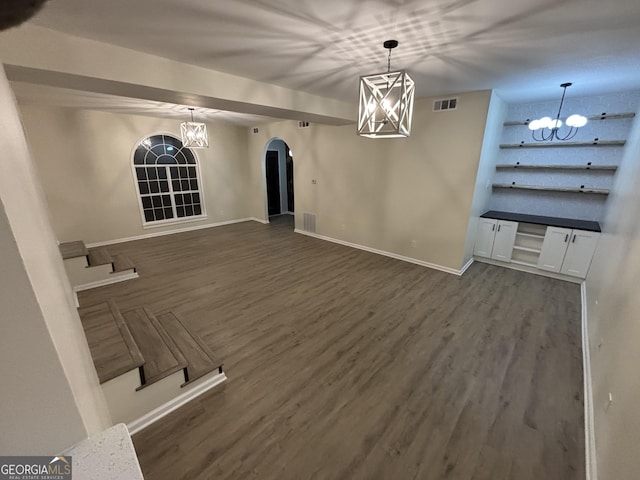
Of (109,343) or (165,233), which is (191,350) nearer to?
(109,343)

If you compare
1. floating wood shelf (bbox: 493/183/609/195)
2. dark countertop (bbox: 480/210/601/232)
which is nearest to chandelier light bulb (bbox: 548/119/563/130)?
floating wood shelf (bbox: 493/183/609/195)

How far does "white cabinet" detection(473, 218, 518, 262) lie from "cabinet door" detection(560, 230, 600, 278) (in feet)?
2.39

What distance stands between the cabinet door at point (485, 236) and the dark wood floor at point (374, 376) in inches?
21.8

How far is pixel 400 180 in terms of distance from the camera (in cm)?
492

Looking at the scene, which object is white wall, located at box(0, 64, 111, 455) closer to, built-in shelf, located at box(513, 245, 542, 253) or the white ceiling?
the white ceiling

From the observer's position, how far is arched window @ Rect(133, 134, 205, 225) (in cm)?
629

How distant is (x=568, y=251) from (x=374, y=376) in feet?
12.9

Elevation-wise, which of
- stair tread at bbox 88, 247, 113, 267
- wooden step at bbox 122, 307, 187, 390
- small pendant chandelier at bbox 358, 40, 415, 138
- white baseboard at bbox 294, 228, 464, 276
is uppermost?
small pendant chandelier at bbox 358, 40, 415, 138

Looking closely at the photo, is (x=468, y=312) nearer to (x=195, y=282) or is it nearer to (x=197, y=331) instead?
(x=197, y=331)

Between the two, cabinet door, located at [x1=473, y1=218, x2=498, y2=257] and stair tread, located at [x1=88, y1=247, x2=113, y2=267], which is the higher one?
cabinet door, located at [x1=473, y1=218, x2=498, y2=257]

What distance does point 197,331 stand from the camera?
301 cm

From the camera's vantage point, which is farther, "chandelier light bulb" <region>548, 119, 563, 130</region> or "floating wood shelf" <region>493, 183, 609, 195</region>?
"floating wood shelf" <region>493, 183, 609, 195</region>

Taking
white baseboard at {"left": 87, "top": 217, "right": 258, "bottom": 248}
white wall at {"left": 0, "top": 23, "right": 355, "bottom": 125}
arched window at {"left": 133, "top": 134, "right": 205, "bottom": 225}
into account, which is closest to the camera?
white wall at {"left": 0, "top": 23, "right": 355, "bottom": 125}

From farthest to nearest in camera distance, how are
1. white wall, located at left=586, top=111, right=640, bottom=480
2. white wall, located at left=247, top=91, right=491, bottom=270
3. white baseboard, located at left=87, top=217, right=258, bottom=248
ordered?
1. white baseboard, located at left=87, top=217, right=258, bottom=248
2. white wall, located at left=247, top=91, right=491, bottom=270
3. white wall, located at left=586, top=111, right=640, bottom=480
